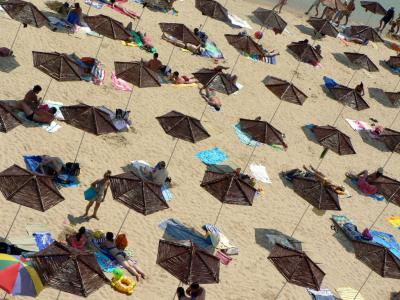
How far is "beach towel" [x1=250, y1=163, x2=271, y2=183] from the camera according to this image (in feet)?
70.0

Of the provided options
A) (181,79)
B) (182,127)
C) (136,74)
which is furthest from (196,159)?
(181,79)

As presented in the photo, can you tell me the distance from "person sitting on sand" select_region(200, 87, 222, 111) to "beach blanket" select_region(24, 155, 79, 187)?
9.01 m

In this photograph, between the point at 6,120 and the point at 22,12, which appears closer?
the point at 6,120

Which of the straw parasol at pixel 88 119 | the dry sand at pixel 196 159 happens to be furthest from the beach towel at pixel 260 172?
the straw parasol at pixel 88 119

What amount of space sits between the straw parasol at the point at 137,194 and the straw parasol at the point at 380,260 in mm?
6595

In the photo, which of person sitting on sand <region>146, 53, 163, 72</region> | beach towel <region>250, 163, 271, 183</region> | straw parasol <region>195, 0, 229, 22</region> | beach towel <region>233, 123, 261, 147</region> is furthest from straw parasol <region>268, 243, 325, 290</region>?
straw parasol <region>195, 0, 229, 22</region>

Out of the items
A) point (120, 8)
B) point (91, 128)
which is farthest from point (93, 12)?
point (91, 128)

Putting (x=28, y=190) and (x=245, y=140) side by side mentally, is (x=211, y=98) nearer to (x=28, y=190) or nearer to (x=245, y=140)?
(x=245, y=140)

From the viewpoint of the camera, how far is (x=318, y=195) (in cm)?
1803

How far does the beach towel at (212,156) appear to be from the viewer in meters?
21.0

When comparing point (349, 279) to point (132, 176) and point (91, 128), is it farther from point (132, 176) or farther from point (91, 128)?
point (91, 128)

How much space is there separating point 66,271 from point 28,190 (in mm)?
2836

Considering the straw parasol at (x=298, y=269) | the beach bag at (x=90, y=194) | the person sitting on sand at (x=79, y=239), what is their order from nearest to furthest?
the person sitting on sand at (x=79, y=239) < the straw parasol at (x=298, y=269) < the beach bag at (x=90, y=194)

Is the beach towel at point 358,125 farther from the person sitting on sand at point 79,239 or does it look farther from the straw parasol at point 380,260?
the person sitting on sand at point 79,239
